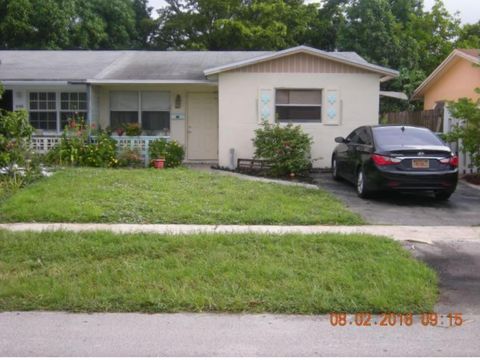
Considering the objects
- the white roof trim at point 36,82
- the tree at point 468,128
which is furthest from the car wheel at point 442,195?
the white roof trim at point 36,82

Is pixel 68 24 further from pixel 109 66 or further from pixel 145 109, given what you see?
pixel 145 109

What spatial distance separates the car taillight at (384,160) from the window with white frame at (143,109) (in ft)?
A: 28.4

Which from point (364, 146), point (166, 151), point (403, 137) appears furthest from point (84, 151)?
point (403, 137)

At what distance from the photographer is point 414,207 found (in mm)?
10820

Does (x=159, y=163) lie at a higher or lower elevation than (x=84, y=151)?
lower

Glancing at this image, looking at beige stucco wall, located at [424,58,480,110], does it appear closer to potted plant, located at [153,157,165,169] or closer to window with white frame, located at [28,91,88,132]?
potted plant, located at [153,157,165,169]

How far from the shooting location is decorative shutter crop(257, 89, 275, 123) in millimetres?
15961

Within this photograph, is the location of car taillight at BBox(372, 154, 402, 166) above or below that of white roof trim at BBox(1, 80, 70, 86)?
below

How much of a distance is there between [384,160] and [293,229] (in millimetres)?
2934

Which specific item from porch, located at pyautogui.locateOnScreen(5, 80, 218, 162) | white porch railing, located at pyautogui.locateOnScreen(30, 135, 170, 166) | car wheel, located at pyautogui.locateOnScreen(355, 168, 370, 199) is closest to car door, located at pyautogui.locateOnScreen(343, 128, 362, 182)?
car wheel, located at pyautogui.locateOnScreen(355, 168, 370, 199)

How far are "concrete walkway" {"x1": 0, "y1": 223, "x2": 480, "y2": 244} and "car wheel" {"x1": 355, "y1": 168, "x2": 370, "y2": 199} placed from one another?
2.24 meters

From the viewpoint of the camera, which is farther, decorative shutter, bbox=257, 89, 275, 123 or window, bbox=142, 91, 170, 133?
window, bbox=142, 91, 170, 133

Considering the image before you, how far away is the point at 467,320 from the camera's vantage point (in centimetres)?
535

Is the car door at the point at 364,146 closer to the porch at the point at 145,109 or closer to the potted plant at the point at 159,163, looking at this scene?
the potted plant at the point at 159,163
